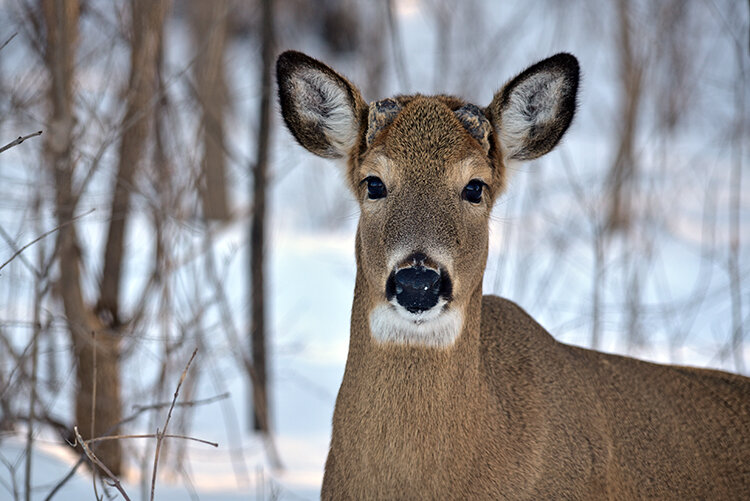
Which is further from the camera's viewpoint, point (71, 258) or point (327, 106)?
point (71, 258)

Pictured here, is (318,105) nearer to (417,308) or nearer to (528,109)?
(528,109)

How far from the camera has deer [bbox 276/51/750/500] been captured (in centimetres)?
331

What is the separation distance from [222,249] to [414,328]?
10221mm

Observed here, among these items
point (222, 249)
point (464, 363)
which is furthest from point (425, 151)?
point (222, 249)

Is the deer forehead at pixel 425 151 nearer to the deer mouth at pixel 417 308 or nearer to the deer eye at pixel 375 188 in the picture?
the deer eye at pixel 375 188

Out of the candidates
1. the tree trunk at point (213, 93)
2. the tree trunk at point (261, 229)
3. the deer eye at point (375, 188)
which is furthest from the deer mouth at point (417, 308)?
the tree trunk at point (261, 229)

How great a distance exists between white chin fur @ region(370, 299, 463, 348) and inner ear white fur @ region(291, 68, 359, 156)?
920 millimetres

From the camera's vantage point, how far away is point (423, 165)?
3506mm

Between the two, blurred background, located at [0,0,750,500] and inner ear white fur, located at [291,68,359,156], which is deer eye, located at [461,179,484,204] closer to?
inner ear white fur, located at [291,68,359,156]

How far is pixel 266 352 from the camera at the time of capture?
8.19 metres

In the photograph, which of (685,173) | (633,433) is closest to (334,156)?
(633,433)

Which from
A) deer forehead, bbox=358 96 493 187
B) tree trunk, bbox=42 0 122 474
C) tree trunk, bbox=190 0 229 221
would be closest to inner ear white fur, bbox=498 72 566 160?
deer forehead, bbox=358 96 493 187

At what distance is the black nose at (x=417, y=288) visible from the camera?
10.0ft

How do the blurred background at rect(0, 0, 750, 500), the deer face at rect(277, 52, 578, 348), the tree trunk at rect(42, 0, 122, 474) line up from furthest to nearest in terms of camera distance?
the blurred background at rect(0, 0, 750, 500) < the tree trunk at rect(42, 0, 122, 474) < the deer face at rect(277, 52, 578, 348)
